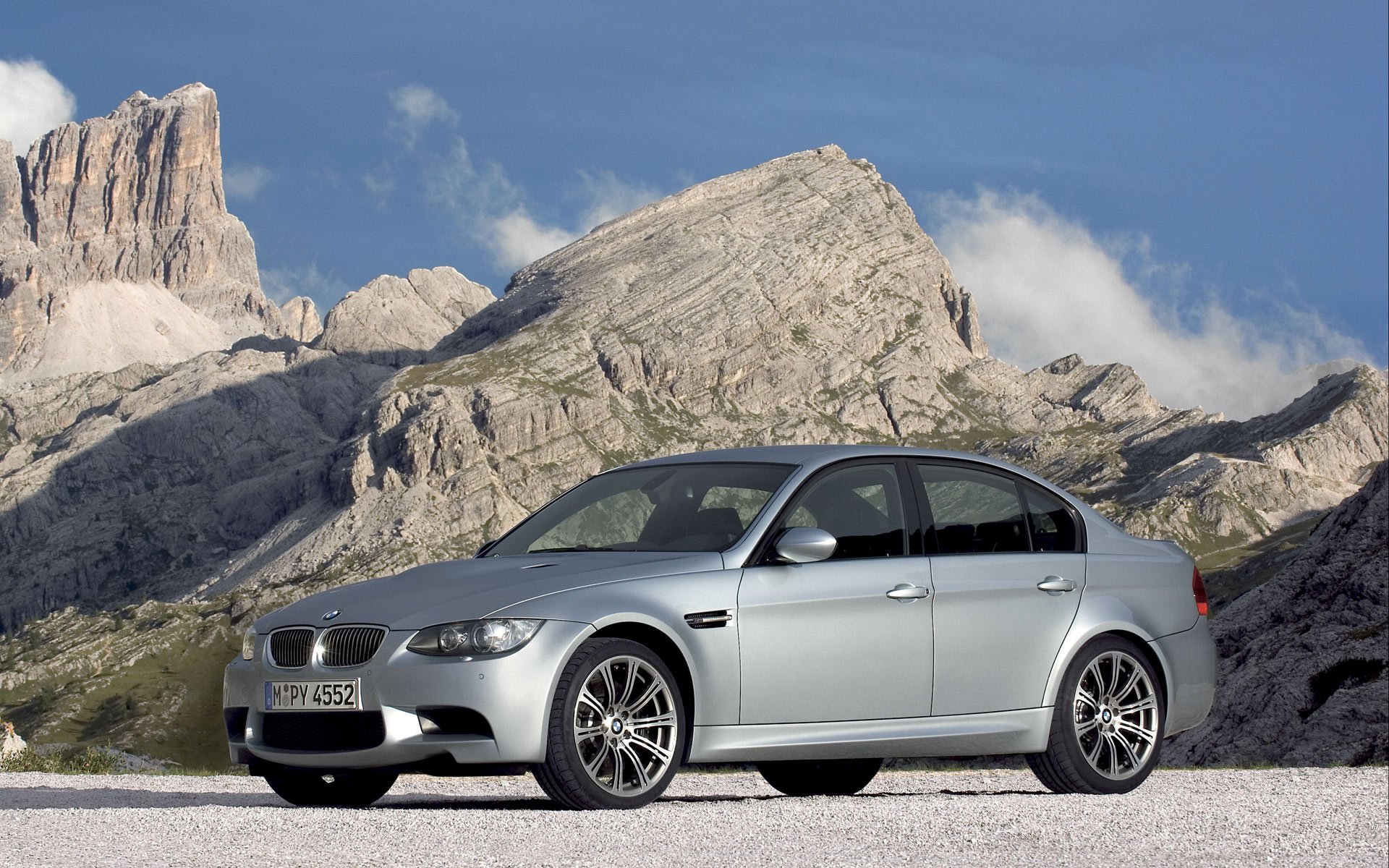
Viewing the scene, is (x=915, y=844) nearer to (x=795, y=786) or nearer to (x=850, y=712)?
(x=850, y=712)

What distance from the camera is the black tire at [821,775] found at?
9.96 metres

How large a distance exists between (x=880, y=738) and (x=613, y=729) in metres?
1.73

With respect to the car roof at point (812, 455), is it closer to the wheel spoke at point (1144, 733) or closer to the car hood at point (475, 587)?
the car hood at point (475, 587)

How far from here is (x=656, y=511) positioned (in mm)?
9008

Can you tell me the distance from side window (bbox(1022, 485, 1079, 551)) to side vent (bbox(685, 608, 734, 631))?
2692mm

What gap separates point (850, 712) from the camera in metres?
8.47

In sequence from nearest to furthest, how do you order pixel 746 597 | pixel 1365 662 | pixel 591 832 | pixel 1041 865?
pixel 1041 865 < pixel 591 832 < pixel 746 597 < pixel 1365 662

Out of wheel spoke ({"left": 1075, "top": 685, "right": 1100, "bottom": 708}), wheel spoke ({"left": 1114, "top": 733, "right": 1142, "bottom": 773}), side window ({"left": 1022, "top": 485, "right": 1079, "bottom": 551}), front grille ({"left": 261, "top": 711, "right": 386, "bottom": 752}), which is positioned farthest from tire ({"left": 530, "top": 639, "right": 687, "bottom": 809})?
wheel spoke ({"left": 1114, "top": 733, "right": 1142, "bottom": 773})

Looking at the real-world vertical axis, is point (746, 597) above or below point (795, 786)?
above

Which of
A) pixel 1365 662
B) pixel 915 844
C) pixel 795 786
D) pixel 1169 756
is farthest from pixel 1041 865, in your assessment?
pixel 1169 756

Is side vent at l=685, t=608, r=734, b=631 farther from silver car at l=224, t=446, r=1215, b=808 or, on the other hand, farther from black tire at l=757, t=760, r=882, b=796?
black tire at l=757, t=760, r=882, b=796

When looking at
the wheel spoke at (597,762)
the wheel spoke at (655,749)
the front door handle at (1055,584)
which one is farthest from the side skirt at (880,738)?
the front door handle at (1055,584)

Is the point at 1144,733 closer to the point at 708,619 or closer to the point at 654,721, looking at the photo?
the point at 708,619

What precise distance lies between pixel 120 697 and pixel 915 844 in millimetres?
194737
